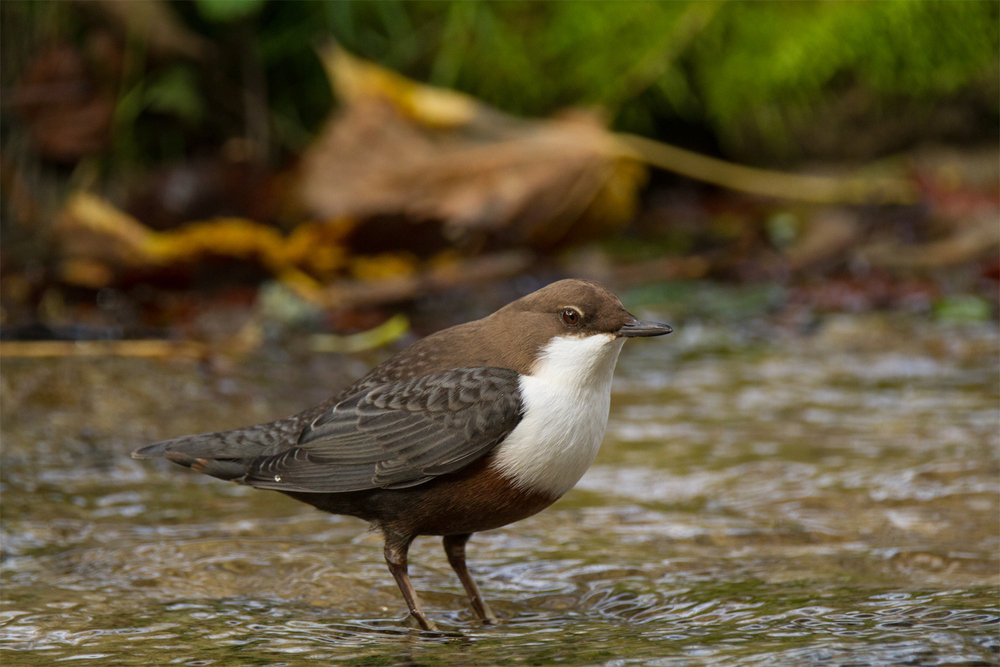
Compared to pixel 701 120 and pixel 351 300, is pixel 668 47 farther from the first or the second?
pixel 351 300

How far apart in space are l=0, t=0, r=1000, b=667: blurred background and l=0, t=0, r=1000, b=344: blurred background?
2cm

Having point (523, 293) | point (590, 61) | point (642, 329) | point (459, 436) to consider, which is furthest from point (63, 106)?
point (642, 329)

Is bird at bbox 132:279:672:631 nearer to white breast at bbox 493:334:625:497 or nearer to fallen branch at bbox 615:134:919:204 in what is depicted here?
white breast at bbox 493:334:625:497

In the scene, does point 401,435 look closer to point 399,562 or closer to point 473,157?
point 399,562

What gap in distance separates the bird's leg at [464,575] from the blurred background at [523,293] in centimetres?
6

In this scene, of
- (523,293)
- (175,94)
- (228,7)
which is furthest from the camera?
(175,94)

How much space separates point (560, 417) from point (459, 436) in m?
0.25

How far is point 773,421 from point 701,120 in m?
3.40

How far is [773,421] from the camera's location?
452cm

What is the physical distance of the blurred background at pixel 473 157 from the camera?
5867 millimetres

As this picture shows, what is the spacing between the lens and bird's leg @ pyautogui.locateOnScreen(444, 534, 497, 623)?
2.84 metres

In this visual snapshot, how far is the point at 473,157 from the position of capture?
623cm

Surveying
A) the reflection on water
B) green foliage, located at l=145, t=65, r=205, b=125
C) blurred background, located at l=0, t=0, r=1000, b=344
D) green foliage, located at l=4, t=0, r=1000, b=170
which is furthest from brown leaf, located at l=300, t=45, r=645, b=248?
the reflection on water

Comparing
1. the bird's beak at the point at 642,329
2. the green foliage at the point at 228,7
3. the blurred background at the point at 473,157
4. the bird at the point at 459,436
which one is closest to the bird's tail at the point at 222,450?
the bird at the point at 459,436
